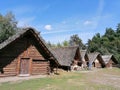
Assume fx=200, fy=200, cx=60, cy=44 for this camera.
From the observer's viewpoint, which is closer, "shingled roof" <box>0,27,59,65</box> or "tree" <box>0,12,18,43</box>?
"shingled roof" <box>0,27,59,65</box>

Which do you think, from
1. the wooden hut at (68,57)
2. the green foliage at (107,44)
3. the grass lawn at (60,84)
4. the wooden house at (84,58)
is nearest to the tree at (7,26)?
the wooden hut at (68,57)

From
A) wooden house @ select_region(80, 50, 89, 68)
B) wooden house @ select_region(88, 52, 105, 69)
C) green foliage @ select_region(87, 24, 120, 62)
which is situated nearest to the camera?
wooden house @ select_region(80, 50, 89, 68)

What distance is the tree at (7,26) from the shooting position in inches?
1709

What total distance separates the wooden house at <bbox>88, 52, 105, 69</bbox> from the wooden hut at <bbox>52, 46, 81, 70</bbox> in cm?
752

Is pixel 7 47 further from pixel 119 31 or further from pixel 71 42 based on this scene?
pixel 119 31

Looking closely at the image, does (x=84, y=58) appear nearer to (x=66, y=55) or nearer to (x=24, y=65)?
(x=66, y=55)

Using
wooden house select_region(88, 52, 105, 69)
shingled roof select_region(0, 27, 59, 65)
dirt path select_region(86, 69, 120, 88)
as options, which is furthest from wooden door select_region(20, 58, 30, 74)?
wooden house select_region(88, 52, 105, 69)

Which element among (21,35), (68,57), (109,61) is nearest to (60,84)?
(21,35)

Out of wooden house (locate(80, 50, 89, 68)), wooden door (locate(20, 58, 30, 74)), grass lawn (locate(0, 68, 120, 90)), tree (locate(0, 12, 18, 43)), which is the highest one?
tree (locate(0, 12, 18, 43))

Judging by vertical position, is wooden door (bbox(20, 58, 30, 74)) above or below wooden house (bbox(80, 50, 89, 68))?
below

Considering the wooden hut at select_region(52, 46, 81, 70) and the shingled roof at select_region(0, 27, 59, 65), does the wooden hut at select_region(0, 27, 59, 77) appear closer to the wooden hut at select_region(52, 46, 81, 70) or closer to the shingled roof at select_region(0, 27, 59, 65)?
the shingled roof at select_region(0, 27, 59, 65)

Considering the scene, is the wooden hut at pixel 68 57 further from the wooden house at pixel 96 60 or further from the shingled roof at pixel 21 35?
the shingled roof at pixel 21 35

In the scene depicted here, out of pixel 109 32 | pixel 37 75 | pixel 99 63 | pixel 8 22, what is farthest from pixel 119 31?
pixel 37 75

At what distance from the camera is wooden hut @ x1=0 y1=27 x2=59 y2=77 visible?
21.6 meters
